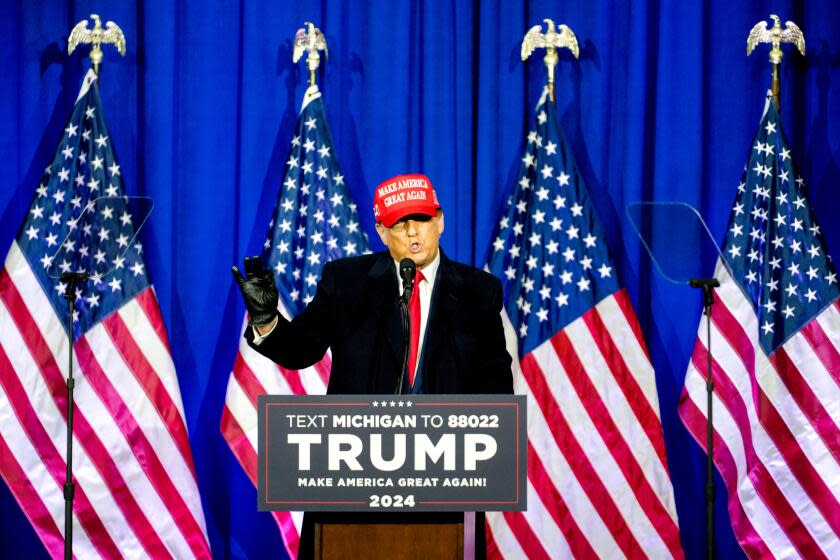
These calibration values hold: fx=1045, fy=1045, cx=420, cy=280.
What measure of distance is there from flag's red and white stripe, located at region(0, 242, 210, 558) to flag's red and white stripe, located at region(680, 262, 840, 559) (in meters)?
2.23

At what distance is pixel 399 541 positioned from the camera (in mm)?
2145

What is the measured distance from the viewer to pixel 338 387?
9.51ft

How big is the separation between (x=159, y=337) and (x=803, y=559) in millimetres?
2898

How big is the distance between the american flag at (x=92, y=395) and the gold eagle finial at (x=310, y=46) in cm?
102

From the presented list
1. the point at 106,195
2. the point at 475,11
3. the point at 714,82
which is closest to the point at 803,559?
the point at 714,82

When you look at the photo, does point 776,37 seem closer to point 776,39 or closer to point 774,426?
point 776,39

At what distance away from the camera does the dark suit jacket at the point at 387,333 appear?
283 cm

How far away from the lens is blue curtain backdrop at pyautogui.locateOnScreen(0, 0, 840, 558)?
4797mm

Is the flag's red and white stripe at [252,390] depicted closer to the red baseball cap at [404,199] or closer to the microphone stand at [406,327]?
the red baseball cap at [404,199]

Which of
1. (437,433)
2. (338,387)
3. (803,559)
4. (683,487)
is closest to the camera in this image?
(437,433)

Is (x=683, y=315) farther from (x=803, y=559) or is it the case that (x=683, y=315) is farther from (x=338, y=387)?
(x=338, y=387)

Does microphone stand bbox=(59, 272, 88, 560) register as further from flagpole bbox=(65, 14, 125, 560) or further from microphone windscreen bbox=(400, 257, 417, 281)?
microphone windscreen bbox=(400, 257, 417, 281)

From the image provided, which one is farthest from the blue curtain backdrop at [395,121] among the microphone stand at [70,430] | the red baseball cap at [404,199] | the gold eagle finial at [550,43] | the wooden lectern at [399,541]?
the wooden lectern at [399,541]

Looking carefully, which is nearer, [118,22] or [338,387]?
[338,387]
